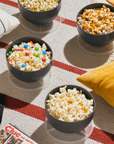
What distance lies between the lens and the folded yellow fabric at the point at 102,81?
146 centimetres

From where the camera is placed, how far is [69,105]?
1.32 metres

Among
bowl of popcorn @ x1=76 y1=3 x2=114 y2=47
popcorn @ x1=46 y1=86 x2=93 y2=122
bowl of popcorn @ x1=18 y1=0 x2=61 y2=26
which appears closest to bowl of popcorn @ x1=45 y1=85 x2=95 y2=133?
popcorn @ x1=46 y1=86 x2=93 y2=122

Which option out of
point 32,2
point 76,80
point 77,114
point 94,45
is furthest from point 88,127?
point 32,2

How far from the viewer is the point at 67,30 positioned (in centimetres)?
191

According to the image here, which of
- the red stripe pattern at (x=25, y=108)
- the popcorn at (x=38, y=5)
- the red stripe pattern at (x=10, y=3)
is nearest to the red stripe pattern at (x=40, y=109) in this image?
the red stripe pattern at (x=25, y=108)

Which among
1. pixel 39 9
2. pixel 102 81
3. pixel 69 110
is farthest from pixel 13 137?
pixel 39 9

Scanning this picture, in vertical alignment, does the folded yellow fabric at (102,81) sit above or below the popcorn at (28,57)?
below

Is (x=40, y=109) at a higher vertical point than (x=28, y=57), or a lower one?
lower

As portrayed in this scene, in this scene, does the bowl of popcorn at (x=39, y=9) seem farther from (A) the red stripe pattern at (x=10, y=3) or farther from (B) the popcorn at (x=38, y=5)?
(A) the red stripe pattern at (x=10, y=3)

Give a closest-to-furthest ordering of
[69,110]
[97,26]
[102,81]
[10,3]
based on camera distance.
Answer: [69,110] < [102,81] < [97,26] < [10,3]

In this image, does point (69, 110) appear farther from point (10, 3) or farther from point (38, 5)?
point (10, 3)

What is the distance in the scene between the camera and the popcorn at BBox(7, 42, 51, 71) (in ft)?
4.86

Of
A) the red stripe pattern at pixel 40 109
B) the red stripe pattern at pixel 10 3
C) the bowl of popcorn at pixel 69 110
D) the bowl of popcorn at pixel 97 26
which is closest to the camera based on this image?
the bowl of popcorn at pixel 69 110

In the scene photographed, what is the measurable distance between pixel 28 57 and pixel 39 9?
0.41m
